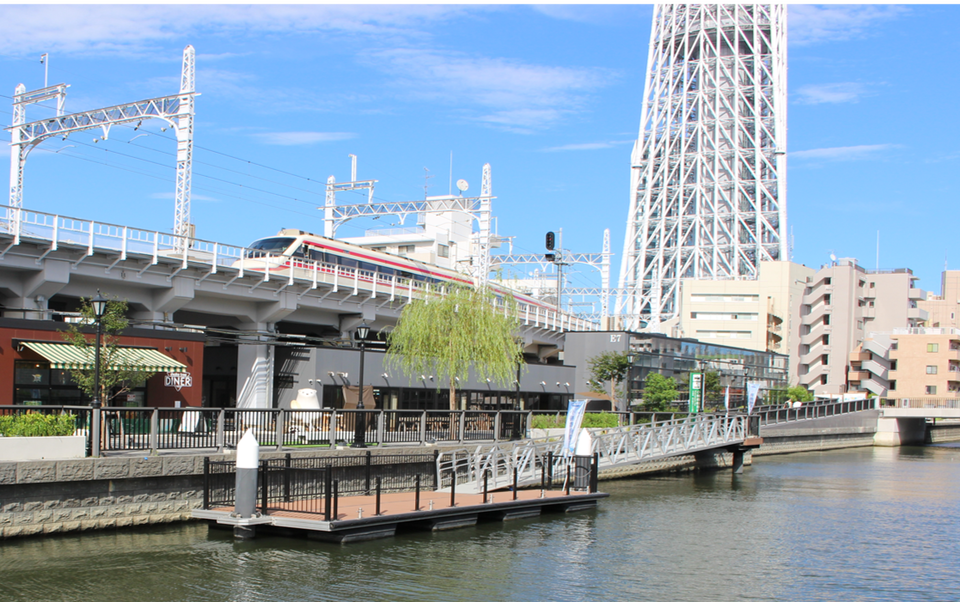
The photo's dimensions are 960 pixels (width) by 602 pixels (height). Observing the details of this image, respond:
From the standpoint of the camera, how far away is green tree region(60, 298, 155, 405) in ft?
90.1

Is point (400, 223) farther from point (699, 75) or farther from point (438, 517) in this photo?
point (699, 75)

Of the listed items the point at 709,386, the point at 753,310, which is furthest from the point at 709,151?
the point at 709,386

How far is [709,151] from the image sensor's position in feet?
456

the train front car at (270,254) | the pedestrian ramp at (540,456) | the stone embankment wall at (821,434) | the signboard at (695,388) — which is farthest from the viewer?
the stone embankment wall at (821,434)

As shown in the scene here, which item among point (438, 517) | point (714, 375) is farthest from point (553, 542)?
point (714, 375)

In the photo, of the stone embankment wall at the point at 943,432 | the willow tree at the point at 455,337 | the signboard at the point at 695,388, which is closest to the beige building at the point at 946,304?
the stone embankment wall at the point at 943,432

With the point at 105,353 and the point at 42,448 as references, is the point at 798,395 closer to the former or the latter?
the point at 105,353

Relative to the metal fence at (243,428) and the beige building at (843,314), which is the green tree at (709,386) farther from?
the beige building at (843,314)

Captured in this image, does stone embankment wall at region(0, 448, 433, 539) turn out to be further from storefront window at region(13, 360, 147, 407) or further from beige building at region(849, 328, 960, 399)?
beige building at region(849, 328, 960, 399)

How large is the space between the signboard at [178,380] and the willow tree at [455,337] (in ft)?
32.6

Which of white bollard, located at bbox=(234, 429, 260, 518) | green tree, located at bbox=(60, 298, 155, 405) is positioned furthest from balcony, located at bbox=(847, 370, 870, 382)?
white bollard, located at bbox=(234, 429, 260, 518)

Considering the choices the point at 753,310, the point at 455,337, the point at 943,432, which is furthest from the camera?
the point at 753,310

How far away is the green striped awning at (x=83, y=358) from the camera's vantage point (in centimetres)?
2827

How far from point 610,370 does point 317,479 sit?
30.0 metres
